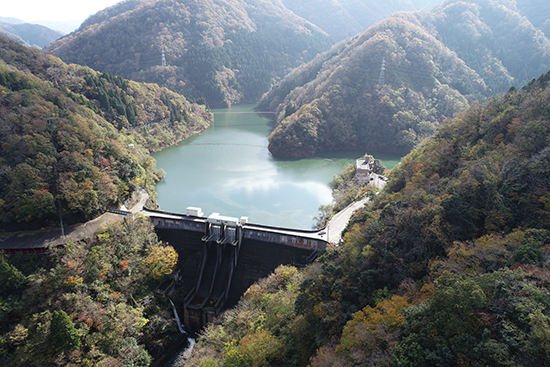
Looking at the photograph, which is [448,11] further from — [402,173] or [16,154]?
[16,154]

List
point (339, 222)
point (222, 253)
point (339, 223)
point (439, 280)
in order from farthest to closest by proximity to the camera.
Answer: point (339, 222)
point (339, 223)
point (222, 253)
point (439, 280)

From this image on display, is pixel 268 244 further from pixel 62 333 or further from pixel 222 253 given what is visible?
pixel 62 333

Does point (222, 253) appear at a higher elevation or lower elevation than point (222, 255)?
higher

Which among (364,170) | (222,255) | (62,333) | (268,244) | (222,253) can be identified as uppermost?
(364,170)

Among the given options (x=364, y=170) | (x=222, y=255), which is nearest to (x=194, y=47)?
(x=364, y=170)

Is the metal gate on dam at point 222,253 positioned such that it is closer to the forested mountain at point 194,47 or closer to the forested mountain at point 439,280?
the forested mountain at point 439,280

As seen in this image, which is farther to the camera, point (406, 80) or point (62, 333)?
point (406, 80)

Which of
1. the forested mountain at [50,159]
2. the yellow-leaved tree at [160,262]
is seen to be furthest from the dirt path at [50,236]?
the yellow-leaved tree at [160,262]
